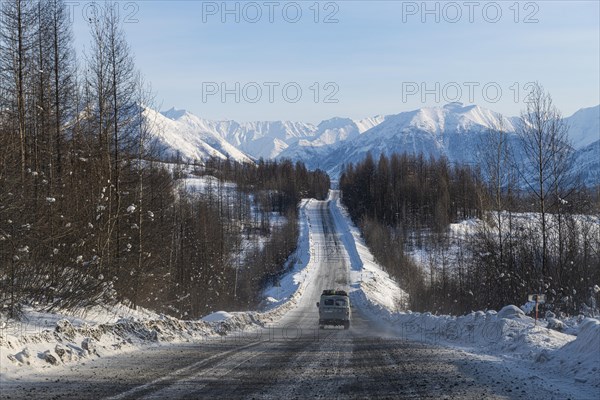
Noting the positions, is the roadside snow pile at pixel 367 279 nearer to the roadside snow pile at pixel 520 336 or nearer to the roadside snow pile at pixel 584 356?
the roadside snow pile at pixel 520 336

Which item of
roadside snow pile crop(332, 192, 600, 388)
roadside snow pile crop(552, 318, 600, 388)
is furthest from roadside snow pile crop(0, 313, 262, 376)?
roadside snow pile crop(552, 318, 600, 388)

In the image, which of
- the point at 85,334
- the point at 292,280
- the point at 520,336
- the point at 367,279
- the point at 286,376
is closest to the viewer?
the point at 286,376

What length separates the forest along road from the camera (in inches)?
416

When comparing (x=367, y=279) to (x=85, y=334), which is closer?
(x=85, y=334)

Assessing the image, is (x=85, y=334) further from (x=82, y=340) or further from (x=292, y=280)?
(x=292, y=280)

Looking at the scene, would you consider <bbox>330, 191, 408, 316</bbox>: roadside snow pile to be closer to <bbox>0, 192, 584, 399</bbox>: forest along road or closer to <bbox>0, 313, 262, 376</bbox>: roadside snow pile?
<bbox>0, 313, 262, 376</bbox>: roadside snow pile

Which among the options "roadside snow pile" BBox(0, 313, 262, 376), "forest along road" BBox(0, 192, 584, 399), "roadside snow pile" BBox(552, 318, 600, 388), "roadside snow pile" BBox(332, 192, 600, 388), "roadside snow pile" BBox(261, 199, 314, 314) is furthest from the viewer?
"roadside snow pile" BBox(261, 199, 314, 314)

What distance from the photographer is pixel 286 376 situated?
12812 mm

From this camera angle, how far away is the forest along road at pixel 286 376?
10578 mm

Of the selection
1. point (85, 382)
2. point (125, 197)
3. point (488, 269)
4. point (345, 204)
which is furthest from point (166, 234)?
point (345, 204)

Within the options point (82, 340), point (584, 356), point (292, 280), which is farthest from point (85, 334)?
point (292, 280)

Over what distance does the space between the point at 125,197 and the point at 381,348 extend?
19476mm

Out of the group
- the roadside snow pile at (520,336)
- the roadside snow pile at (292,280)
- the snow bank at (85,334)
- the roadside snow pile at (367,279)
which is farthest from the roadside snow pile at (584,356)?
the roadside snow pile at (292,280)

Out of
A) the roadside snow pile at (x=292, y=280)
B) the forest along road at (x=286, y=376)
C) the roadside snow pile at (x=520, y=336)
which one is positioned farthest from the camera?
the roadside snow pile at (x=292, y=280)
